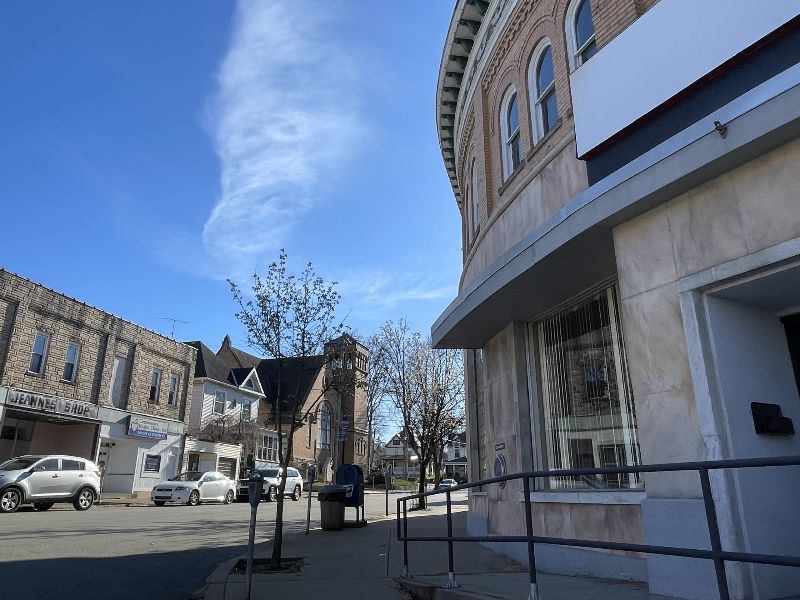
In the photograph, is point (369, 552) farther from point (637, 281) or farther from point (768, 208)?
point (768, 208)

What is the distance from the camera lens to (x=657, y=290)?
578 centimetres

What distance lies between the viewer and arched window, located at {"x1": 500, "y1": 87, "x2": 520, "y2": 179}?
1036 centimetres

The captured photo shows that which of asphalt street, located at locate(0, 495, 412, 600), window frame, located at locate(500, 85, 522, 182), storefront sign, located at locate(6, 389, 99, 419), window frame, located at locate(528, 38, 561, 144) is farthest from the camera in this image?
storefront sign, located at locate(6, 389, 99, 419)

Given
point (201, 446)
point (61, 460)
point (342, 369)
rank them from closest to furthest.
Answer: point (342, 369) < point (61, 460) < point (201, 446)

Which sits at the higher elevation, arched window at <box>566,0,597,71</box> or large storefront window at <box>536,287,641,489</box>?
arched window at <box>566,0,597,71</box>

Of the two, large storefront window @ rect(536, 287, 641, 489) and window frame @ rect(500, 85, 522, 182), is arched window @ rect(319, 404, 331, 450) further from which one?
large storefront window @ rect(536, 287, 641, 489)

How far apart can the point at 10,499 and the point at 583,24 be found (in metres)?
18.3

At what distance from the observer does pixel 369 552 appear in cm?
1000

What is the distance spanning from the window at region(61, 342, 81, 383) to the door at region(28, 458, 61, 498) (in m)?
7.85

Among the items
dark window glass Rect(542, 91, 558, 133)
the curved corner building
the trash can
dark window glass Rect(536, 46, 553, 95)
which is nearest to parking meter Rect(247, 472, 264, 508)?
the curved corner building

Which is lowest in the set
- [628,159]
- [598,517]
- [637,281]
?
[598,517]

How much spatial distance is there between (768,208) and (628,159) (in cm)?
190

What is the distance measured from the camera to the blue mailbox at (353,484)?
53.1 feet

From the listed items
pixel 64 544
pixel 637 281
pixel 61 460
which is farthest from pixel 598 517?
pixel 61 460
